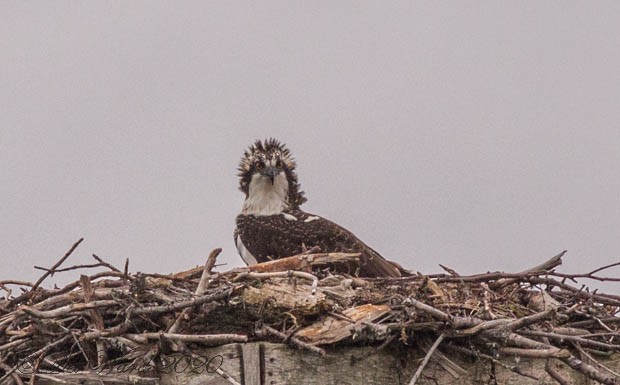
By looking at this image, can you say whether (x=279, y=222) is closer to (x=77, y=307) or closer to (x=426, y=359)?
(x=77, y=307)

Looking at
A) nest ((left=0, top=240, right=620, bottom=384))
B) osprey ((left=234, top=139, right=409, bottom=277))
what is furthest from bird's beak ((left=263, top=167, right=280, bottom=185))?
nest ((left=0, top=240, right=620, bottom=384))

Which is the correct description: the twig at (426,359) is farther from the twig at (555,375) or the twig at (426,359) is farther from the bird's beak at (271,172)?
the bird's beak at (271,172)

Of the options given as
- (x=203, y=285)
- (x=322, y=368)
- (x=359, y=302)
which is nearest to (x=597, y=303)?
(x=359, y=302)

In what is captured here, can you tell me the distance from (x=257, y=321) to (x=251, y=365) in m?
0.32

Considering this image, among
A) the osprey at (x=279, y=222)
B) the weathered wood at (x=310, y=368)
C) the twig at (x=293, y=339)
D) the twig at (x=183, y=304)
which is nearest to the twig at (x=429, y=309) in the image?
the weathered wood at (x=310, y=368)

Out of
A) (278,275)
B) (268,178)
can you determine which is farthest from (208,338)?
(268,178)

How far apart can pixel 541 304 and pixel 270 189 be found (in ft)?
10.0

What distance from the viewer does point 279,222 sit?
8398 mm

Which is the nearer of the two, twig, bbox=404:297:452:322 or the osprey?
twig, bbox=404:297:452:322

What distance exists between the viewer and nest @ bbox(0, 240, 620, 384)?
551cm

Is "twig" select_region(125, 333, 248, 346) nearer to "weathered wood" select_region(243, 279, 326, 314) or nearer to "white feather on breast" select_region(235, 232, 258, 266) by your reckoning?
"weathered wood" select_region(243, 279, 326, 314)

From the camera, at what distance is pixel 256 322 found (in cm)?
573

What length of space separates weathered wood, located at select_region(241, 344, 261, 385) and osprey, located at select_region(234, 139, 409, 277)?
208 cm

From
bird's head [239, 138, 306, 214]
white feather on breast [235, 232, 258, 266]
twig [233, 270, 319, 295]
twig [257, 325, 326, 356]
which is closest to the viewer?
twig [257, 325, 326, 356]
